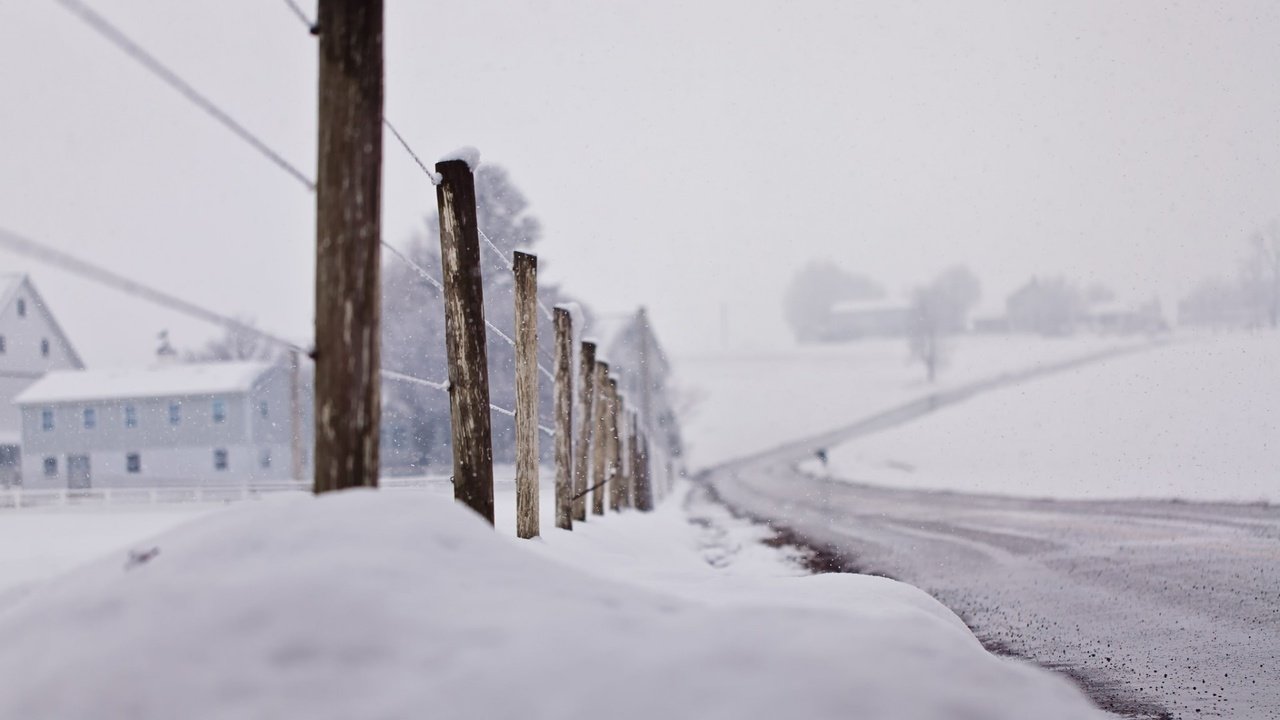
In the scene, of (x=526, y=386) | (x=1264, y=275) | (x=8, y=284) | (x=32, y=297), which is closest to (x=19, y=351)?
(x=32, y=297)

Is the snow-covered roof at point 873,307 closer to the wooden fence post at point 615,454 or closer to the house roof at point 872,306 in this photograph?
the house roof at point 872,306

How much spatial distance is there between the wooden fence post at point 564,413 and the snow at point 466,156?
120 inches

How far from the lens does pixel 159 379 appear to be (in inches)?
1348

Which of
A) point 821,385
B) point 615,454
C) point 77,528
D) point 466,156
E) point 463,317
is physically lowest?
point 821,385

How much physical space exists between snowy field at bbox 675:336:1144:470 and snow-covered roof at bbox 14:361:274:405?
27.8m

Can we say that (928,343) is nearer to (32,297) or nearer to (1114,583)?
(32,297)

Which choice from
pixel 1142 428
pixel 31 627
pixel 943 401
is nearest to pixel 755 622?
pixel 31 627

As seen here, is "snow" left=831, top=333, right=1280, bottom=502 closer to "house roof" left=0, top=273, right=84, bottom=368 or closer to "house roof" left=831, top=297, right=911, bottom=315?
"house roof" left=0, top=273, right=84, bottom=368

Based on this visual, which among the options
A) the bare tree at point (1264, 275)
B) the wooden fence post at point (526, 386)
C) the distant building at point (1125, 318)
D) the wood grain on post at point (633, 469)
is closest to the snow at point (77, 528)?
the wooden fence post at point (526, 386)

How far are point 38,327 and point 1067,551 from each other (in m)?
36.1

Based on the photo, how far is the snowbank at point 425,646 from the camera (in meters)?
1.51

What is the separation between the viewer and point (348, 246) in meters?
2.44

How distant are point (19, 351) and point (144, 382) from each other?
4.14 metres

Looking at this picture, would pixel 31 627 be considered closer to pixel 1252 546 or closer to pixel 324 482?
pixel 324 482
